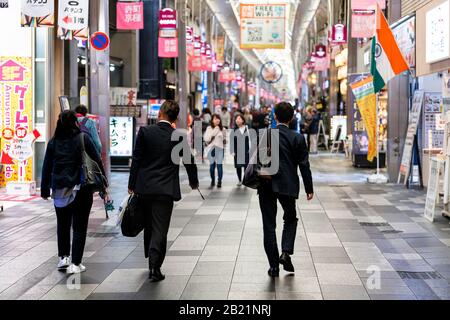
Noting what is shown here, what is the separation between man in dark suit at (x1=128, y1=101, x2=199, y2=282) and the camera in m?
6.61

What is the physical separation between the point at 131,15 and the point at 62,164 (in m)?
13.1

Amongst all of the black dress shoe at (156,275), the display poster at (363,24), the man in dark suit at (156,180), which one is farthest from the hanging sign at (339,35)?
the black dress shoe at (156,275)

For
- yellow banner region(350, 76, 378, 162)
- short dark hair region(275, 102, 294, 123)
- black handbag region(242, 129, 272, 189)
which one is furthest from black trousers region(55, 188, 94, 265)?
yellow banner region(350, 76, 378, 162)

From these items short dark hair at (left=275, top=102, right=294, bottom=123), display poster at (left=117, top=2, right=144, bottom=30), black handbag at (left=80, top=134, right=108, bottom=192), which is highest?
display poster at (left=117, top=2, right=144, bottom=30)

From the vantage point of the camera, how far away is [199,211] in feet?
37.7

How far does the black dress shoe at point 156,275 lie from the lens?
6.63m

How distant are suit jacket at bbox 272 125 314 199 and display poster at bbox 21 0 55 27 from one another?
275 inches

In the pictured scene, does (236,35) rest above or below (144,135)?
above

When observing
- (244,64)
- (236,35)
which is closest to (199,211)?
(236,35)

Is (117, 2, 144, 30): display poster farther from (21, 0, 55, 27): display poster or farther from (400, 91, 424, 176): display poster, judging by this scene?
(400, 91, 424, 176): display poster

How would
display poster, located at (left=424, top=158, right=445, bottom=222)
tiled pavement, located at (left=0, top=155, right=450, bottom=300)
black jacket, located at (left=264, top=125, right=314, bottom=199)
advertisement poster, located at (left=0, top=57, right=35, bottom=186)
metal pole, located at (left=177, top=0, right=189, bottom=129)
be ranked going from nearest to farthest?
tiled pavement, located at (left=0, top=155, right=450, bottom=300) < black jacket, located at (left=264, top=125, right=314, bottom=199) < display poster, located at (left=424, top=158, right=445, bottom=222) < advertisement poster, located at (left=0, top=57, right=35, bottom=186) < metal pole, located at (left=177, top=0, right=189, bottom=129)

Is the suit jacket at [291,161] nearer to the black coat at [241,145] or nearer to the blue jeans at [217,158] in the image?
the black coat at [241,145]

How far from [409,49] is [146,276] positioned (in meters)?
10.7
